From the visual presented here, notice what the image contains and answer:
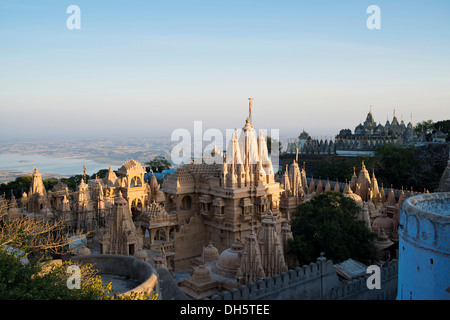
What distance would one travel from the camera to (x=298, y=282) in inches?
739

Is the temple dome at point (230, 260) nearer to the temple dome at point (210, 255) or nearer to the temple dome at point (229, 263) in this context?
the temple dome at point (229, 263)

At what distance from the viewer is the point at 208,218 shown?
95.8 feet

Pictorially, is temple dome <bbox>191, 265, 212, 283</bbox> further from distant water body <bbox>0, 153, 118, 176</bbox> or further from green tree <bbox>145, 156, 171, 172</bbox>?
green tree <bbox>145, 156, 171, 172</bbox>

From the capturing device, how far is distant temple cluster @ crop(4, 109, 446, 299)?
20.2 meters

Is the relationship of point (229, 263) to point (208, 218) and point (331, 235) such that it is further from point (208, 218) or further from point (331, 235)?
point (208, 218)

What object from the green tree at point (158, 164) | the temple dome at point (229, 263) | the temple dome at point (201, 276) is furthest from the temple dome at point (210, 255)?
the green tree at point (158, 164)

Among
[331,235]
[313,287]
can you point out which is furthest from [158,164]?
[313,287]

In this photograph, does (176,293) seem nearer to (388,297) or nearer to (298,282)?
(298,282)

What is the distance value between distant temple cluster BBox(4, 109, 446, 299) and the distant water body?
23.9 meters

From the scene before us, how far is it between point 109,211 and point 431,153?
5855 centimetres

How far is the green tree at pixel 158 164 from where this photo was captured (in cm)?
8181

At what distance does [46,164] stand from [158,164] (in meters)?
23.7

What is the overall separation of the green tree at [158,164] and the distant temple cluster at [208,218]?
43.0 metres
